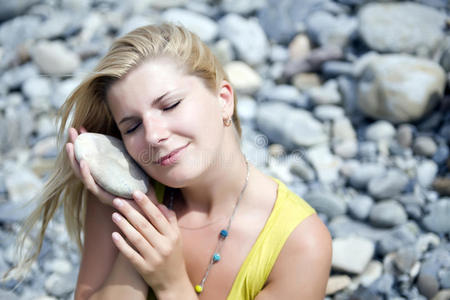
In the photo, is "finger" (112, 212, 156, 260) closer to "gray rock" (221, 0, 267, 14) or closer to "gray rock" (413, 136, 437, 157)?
"gray rock" (413, 136, 437, 157)

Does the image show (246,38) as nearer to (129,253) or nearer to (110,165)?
(110,165)

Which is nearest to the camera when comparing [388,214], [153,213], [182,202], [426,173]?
[153,213]

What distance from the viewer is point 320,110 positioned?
4848 mm

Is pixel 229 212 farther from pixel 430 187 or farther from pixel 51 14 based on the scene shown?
pixel 51 14

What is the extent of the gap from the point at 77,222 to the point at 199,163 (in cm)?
107

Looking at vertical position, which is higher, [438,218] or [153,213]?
[153,213]

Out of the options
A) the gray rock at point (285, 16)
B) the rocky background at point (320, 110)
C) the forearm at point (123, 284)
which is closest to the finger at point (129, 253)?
the forearm at point (123, 284)

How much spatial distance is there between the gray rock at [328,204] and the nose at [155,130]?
224 cm

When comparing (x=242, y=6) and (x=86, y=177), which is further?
(x=242, y=6)

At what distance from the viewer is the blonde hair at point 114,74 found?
82.2 inches

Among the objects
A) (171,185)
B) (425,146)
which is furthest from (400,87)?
(171,185)

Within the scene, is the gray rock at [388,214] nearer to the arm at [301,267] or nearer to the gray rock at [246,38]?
the arm at [301,267]

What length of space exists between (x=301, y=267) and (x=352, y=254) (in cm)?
147

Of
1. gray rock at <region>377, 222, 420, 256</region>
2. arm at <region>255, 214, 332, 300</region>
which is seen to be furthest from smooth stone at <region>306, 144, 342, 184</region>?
arm at <region>255, 214, 332, 300</region>
